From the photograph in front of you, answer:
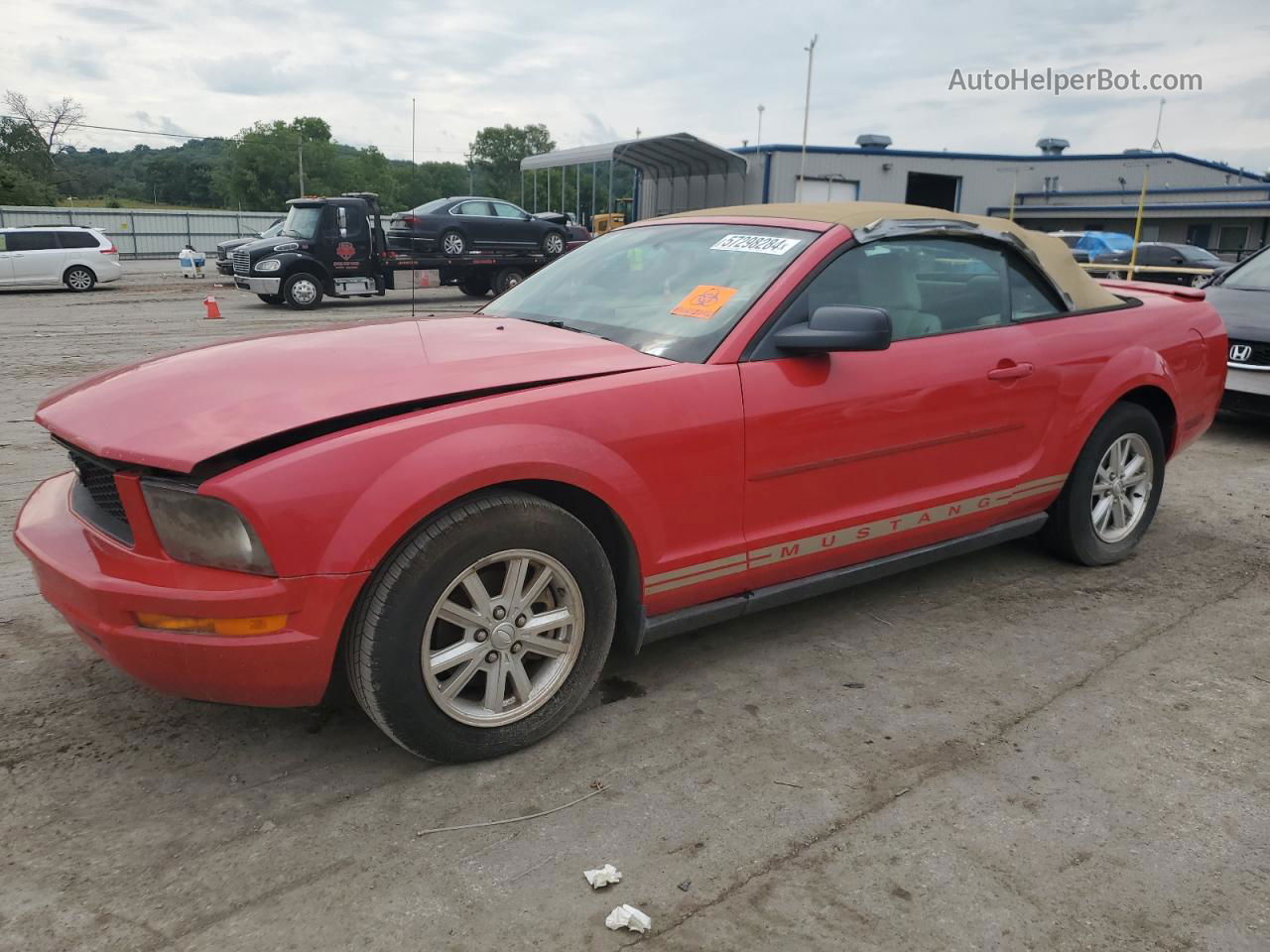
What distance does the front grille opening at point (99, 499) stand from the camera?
257 centimetres

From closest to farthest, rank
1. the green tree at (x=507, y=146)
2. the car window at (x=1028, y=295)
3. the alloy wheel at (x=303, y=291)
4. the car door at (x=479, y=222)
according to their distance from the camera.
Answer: the car window at (x=1028, y=295), the alloy wheel at (x=303, y=291), the car door at (x=479, y=222), the green tree at (x=507, y=146)

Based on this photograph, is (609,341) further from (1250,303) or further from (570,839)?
(1250,303)

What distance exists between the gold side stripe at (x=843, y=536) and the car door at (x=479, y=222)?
55.8ft

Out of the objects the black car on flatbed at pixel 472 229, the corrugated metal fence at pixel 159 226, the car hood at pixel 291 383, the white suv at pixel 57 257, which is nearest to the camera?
the car hood at pixel 291 383

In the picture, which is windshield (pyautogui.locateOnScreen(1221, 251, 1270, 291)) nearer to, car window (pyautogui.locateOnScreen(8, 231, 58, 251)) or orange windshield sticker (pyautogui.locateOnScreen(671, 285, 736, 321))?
orange windshield sticker (pyautogui.locateOnScreen(671, 285, 736, 321))

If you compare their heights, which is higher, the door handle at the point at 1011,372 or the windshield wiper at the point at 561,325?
the windshield wiper at the point at 561,325

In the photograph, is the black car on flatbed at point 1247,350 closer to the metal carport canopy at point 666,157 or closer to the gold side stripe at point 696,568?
the gold side stripe at point 696,568

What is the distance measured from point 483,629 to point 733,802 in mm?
811

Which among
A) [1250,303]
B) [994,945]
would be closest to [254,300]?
[1250,303]

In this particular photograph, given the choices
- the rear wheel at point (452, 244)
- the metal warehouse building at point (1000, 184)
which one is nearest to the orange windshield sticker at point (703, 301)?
the rear wheel at point (452, 244)

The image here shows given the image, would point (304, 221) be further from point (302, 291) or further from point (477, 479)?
point (477, 479)

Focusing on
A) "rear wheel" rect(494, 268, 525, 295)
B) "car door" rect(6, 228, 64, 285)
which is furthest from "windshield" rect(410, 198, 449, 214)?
"car door" rect(6, 228, 64, 285)

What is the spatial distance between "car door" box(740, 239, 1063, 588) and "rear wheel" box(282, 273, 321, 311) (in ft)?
51.9

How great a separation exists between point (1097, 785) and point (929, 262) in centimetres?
198
